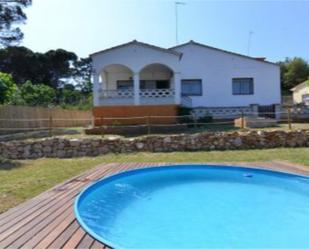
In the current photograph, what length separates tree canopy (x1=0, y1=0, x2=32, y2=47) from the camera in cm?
3033

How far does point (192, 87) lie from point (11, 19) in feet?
47.5

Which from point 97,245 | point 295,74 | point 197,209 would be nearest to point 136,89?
point 197,209

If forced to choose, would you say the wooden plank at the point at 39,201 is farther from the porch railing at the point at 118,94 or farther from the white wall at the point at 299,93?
the white wall at the point at 299,93

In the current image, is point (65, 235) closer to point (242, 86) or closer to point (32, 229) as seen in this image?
point (32, 229)

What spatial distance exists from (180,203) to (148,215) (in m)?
1.23

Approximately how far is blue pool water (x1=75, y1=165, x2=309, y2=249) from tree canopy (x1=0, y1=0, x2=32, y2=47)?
23862mm

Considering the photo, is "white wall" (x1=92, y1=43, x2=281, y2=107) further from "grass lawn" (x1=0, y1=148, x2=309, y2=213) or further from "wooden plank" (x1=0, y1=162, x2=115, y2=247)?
"wooden plank" (x1=0, y1=162, x2=115, y2=247)

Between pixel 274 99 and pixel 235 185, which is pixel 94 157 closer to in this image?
pixel 235 185

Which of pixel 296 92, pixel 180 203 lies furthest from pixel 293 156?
pixel 296 92

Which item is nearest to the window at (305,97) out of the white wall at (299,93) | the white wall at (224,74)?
the white wall at (299,93)

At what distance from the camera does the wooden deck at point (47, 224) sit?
4984 mm

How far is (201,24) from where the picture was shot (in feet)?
65.9

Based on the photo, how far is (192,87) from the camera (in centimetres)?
2873

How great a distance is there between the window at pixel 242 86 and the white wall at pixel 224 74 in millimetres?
280
